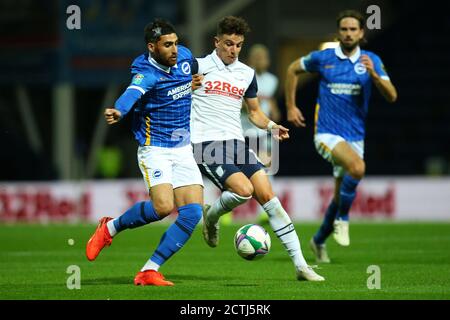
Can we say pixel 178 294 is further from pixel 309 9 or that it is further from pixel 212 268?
pixel 309 9

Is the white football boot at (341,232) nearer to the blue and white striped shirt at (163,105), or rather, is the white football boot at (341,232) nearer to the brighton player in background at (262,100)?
the blue and white striped shirt at (163,105)

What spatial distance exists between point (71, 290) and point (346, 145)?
12.8 ft

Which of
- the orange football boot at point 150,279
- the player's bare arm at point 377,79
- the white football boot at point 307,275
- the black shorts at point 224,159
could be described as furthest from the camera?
the player's bare arm at point 377,79

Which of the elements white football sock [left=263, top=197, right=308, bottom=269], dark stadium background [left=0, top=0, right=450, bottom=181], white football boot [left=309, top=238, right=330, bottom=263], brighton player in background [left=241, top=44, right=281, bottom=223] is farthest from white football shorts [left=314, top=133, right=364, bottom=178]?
dark stadium background [left=0, top=0, right=450, bottom=181]

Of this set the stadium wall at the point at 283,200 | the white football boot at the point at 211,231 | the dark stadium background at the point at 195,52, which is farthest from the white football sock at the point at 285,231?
the dark stadium background at the point at 195,52

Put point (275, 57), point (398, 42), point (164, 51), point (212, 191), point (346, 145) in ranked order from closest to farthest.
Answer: point (164, 51), point (346, 145), point (212, 191), point (398, 42), point (275, 57)

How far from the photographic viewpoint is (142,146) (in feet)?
29.5

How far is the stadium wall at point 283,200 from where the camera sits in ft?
60.7

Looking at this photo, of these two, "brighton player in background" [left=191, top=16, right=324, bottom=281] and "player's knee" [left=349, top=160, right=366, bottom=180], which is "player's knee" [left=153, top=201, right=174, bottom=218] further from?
"player's knee" [left=349, top=160, right=366, bottom=180]

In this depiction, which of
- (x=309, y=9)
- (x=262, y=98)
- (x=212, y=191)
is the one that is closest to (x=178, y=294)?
(x=262, y=98)

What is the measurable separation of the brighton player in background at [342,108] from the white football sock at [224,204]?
126cm

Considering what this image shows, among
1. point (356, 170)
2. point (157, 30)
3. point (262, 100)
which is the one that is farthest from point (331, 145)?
point (262, 100)

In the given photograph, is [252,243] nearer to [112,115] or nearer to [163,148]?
[163,148]
